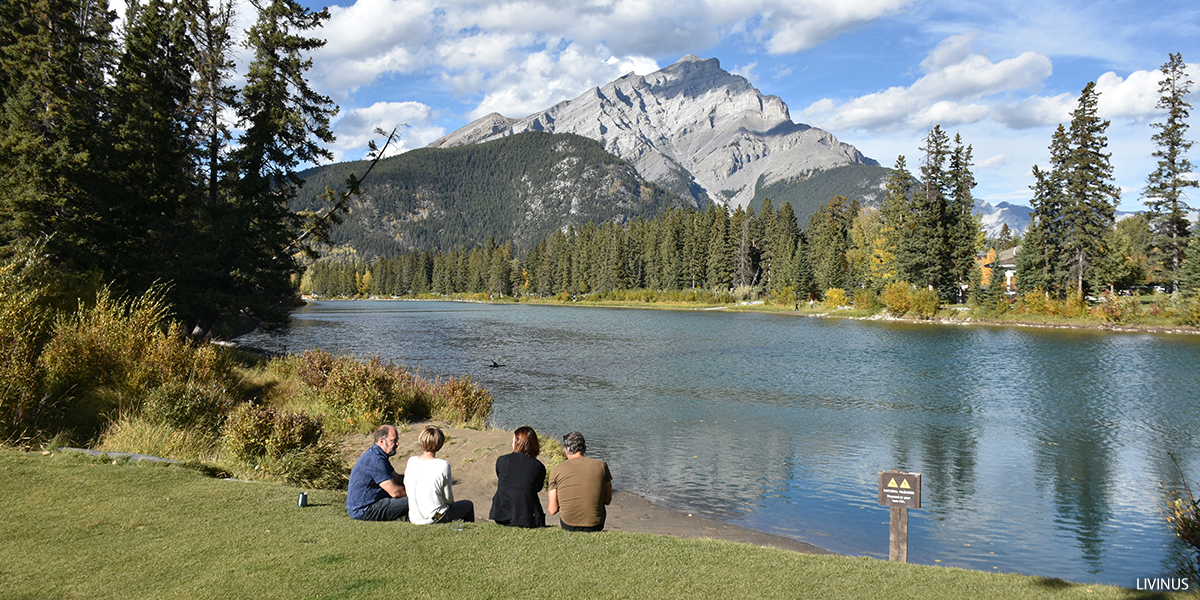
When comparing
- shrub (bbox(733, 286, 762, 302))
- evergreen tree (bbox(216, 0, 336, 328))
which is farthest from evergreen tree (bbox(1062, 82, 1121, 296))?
evergreen tree (bbox(216, 0, 336, 328))

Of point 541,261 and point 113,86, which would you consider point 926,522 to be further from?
point 541,261

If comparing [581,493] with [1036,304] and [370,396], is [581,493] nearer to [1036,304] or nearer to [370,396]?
[370,396]

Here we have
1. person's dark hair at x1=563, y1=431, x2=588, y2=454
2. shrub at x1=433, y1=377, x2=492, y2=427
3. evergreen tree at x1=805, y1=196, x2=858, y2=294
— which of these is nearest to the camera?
person's dark hair at x1=563, y1=431, x2=588, y2=454

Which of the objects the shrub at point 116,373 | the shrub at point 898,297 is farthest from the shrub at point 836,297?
the shrub at point 116,373

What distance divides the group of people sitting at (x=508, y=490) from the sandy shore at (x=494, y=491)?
2328mm

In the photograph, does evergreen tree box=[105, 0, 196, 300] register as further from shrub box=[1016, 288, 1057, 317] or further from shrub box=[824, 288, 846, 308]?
shrub box=[824, 288, 846, 308]

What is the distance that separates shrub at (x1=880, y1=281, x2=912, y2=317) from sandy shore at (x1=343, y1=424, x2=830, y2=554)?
68.7 meters

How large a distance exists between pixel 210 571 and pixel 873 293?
8565 centimetres

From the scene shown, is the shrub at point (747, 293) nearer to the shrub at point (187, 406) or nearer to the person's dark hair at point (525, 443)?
the shrub at point (187, 406)

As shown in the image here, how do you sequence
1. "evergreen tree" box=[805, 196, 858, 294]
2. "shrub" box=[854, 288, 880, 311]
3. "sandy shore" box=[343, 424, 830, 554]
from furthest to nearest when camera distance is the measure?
"evergreen tree" box=[805, 196, 858, 294]
"shrub" box=[854, 288, 880, 311]
"sandy shore" box=[343, 424, 830, 554]

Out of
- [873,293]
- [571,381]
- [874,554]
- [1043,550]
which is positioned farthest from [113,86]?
[873,293]

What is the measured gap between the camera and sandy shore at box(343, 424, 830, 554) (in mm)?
11531

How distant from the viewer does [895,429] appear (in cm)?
2184

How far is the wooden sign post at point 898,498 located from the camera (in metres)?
8.65
